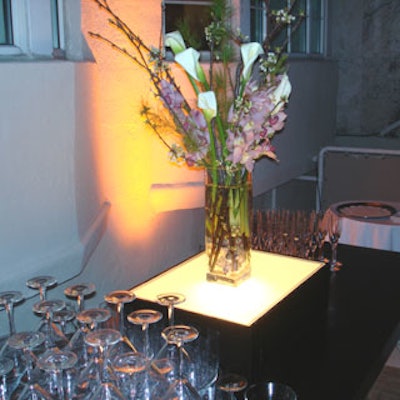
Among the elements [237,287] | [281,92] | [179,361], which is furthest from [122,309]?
[281,92]

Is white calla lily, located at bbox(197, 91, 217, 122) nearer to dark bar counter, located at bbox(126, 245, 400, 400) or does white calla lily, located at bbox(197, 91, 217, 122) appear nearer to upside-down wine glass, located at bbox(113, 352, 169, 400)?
dark bar counter, located at bbox(126, 245, 400, 400)

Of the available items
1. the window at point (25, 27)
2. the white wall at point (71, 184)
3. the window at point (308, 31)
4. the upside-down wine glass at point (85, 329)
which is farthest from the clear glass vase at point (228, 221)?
the window at point (308, 31)

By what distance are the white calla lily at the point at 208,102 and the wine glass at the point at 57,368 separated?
0.63m

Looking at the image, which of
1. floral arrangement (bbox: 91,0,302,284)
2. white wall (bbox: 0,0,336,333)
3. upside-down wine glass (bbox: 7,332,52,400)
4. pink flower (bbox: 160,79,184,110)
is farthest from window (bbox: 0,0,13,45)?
upside-down wine glass (bbox: 7,332,52,400)

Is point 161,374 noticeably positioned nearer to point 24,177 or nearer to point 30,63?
point 24,177

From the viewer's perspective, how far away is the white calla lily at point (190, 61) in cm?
149

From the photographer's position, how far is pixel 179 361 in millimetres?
1266

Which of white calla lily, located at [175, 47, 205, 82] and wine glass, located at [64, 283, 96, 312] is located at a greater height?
white calla lily, located at [175, 47, 205, 82]

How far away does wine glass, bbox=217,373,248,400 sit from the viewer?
1.24 m

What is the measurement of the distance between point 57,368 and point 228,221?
0.64 m

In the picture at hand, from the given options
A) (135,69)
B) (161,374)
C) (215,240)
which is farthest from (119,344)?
(135,69)

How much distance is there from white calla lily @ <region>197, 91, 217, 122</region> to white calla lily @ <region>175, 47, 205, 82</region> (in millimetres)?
97

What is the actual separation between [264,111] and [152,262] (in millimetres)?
1710

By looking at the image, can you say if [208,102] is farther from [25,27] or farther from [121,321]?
[25,27]
